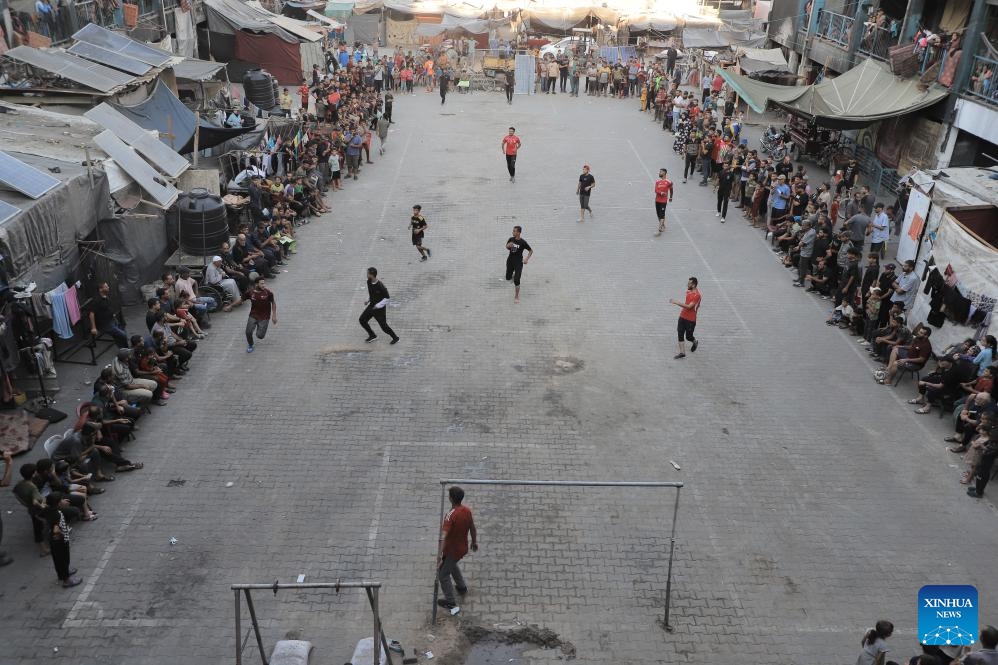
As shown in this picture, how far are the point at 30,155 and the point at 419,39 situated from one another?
3769 centimetres

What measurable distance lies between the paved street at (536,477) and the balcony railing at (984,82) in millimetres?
7468

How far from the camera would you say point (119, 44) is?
2191 cm

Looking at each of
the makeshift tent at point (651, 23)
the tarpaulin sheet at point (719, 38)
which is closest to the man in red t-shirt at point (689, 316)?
the tarpaulin sheet at point (719, 38)

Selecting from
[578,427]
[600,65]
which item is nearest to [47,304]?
[578,427]

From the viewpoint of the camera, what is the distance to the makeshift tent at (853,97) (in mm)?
22047

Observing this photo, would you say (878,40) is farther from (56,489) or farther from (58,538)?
(58,538)

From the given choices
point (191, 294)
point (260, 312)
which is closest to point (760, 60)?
point (260, 312)

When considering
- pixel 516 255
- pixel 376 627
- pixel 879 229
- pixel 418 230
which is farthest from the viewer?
pixel 879 229

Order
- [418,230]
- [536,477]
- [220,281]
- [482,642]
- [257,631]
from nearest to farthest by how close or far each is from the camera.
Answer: [257,631] → [482,642] → [536,477] → [220,281] → [418,230]

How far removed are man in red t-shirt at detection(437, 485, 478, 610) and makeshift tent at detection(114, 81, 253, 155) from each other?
15.3m

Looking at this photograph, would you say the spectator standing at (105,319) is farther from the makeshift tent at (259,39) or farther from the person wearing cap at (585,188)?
the makeshift tent at (259,39)

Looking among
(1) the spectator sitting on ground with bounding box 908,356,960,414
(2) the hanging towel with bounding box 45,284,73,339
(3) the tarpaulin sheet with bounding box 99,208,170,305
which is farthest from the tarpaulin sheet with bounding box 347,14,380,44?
(1) the spectator sitting on ground with bounding box 908,356,960,414

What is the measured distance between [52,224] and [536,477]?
8.76 m

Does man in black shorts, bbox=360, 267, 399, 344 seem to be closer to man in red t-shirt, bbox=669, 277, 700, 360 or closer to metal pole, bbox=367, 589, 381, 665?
man in red t-shirt, bbox=669, 277, 700, 360
